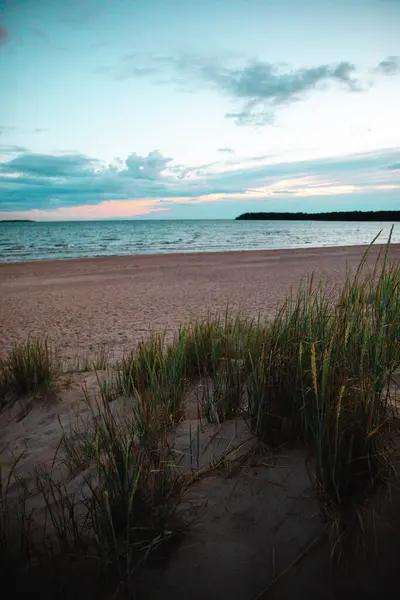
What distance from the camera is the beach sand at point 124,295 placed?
7.26m

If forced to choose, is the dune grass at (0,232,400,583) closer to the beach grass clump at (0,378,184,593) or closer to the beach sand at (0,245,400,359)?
the beach grass clump at (0,378,184,593)

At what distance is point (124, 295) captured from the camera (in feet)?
36.6

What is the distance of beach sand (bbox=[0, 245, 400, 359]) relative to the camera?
726 centimetres

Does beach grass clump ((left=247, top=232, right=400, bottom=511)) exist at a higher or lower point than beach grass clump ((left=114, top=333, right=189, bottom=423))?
higher

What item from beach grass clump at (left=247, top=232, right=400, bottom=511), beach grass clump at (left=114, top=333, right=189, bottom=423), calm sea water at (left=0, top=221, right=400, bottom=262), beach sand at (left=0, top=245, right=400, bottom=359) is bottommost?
beach sand at (left=0, top=245, right=400, bottom=359)

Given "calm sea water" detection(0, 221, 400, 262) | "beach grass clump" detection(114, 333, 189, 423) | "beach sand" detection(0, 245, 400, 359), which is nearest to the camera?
"beach grass clump" detection(114, 333, 189, 423)

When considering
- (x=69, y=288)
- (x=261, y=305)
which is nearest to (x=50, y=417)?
(x=261, y=305)

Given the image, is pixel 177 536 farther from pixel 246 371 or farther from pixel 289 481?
pixel 246 371

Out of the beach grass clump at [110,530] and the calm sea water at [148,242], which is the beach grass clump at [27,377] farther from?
the calm sea water at [148,242]

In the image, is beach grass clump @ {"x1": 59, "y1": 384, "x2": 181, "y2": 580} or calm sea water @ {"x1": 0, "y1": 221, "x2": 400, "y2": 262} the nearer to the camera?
beach grass clump @ {"x1": 59, "y1": 384, "x2": 181, "y2": 580}

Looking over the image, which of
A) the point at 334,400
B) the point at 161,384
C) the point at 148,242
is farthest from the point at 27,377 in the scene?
the point at 148,242

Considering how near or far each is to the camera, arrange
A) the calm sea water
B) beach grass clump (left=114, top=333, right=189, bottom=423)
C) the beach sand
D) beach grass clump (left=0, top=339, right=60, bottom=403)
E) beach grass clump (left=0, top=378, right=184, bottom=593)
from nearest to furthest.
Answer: beach grass clump (left=0, top=378, right=184, bottom=593) → beach grass clump (left=114, top=333, right=189, bottom=423) → beach grass clump (left=0, top=339, right=60, bottom=403) → the beach sand → the calm sea water

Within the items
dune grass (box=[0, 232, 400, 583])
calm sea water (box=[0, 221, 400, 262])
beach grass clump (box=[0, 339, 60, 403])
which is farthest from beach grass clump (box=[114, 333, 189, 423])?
calm sea water (box=[0, 221, 400, 262])

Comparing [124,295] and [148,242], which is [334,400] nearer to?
[124,295]
